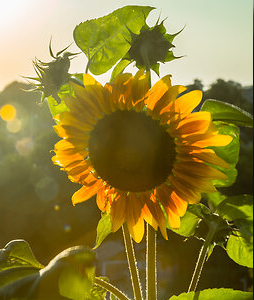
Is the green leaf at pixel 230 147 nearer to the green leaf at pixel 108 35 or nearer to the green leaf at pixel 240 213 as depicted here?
the green leaf at pixel 240 213

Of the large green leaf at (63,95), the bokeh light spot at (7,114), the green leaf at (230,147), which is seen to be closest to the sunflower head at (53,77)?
the large green leaf at (63,95)

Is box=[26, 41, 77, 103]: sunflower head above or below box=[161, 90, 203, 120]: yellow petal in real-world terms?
above

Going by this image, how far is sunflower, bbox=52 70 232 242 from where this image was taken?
2.27 ft

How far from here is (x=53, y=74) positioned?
0.80 metres

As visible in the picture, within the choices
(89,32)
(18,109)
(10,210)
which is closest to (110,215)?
(89,32)

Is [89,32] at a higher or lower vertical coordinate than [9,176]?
higher

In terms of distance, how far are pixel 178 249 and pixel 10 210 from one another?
8.11 feet

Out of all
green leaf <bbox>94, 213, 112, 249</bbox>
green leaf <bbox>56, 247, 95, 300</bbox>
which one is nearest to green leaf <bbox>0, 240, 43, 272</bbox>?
green leaf <bbox>94, 213, 112, 249</bbox>

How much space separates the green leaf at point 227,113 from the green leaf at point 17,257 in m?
0.42

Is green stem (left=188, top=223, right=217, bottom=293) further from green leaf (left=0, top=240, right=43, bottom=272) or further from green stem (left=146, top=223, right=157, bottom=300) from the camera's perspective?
green leaf (left=0, top=240, right=43, bottom=272)

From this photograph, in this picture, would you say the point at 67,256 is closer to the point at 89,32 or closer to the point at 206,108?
the point at 206,108

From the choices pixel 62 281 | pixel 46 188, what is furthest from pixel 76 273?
pixel 46 188

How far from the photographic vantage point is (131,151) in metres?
0.69

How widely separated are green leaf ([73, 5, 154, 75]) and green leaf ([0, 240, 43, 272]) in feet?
1.21
